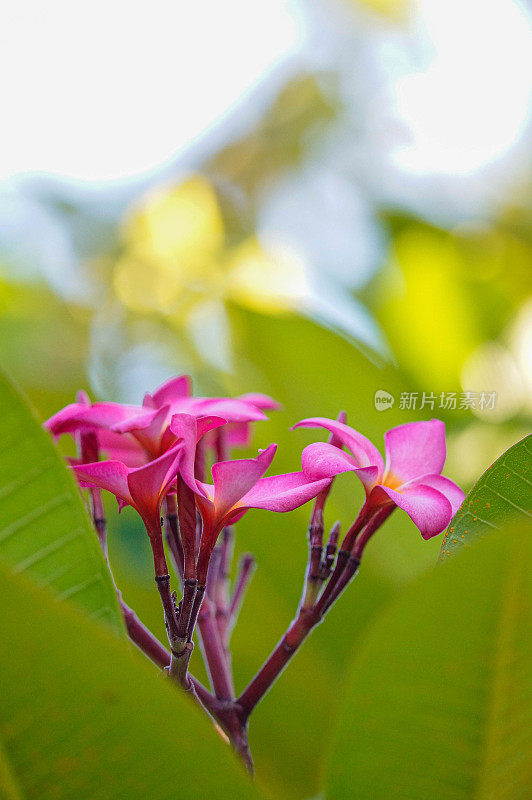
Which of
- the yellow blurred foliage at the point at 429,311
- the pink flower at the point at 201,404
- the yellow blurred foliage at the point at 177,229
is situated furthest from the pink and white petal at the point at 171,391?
the yellow blurred foliage at the point at 177,229

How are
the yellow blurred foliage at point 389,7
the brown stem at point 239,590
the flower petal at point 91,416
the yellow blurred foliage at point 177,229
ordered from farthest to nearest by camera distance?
the yellow blurred foliage at point 389,7 → the yellow blurred foliage at point 177,229 → the brown stem at point 239,590 → the flower petal at point 91,416

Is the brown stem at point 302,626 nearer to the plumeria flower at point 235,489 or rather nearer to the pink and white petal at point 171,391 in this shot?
the plumeria flower at point 235,489

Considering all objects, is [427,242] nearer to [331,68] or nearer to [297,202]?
[297,202]

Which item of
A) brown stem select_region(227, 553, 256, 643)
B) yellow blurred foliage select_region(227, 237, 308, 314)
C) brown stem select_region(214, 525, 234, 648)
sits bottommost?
yellow blurred foliage select_region(227, 237, 308, 314)

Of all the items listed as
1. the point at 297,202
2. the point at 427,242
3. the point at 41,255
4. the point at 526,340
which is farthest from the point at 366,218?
the point at 41,255

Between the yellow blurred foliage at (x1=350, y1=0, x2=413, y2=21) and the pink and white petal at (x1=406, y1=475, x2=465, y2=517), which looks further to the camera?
the yellow blurred foliage at (x1=350, y1=0, x2=413, y2=21)

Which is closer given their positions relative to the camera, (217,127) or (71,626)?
(71,626)

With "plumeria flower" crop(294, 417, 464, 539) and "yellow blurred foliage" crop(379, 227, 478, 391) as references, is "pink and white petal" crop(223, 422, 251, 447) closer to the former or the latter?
"plumeria flower" crop(294, 417, 464, 539)

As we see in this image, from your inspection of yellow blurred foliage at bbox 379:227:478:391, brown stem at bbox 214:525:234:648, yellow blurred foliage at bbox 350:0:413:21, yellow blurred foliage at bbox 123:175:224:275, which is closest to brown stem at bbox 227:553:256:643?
brown stem at bbox 214:525:234:648
